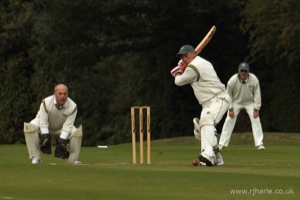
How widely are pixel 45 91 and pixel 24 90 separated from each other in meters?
1.91

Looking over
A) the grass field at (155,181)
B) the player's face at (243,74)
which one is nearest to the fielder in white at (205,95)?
the grass field at (155,181)

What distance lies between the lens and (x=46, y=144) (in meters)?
22.2

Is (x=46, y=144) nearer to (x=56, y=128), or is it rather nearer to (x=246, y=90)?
(x=56, y=128)

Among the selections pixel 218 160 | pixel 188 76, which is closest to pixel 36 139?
pixel 188 76

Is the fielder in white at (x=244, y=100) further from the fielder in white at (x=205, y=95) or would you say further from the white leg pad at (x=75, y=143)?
the fielder in white at (x=205, y=95)

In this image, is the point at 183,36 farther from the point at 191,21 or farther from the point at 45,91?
the point at 45,91

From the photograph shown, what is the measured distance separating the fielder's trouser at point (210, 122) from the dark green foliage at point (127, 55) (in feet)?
69.3

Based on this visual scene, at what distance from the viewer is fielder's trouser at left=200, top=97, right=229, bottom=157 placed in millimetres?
21469

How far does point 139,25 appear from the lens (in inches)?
1954

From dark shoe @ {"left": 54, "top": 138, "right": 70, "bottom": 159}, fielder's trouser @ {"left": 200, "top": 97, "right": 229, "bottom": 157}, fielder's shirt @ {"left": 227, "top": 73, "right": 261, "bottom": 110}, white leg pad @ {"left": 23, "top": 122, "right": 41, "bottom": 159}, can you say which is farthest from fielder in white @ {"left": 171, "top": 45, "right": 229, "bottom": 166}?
fielder's shirt @ {"left": 227, "top": 73, "right": 261, "bottom": 110}

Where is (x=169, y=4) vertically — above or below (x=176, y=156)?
above

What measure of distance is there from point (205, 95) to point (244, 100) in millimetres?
8939

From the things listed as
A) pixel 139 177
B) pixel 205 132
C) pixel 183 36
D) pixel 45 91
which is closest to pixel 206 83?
pixel 205 132

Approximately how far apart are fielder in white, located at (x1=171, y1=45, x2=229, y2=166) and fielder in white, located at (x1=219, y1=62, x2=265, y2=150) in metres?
8.16
